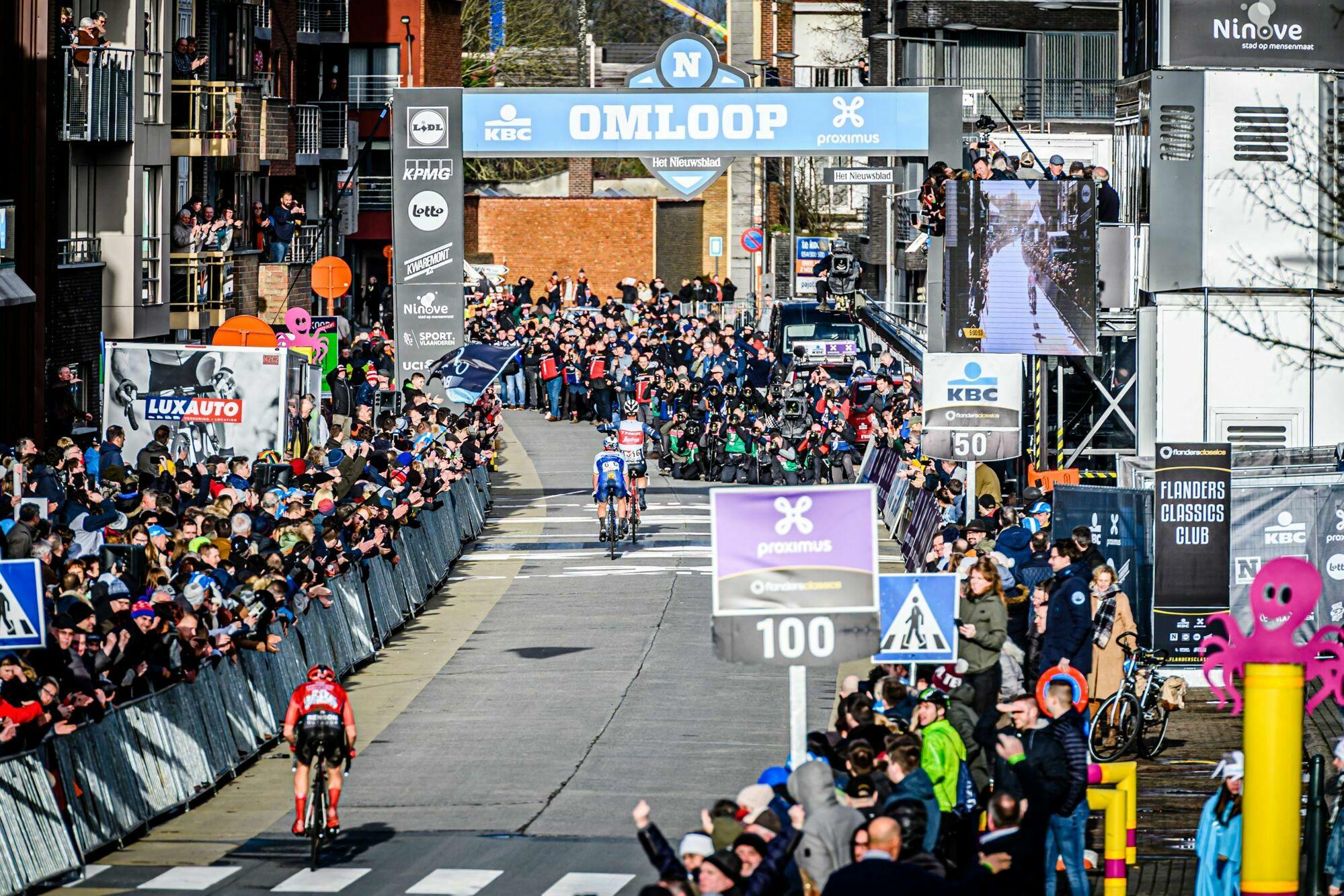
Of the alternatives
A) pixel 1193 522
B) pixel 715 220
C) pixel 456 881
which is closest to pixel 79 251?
pixel 1193 522

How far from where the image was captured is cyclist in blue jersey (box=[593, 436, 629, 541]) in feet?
96.6

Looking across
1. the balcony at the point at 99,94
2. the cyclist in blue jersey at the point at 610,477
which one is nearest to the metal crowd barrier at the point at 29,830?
the cyclist in blue jersey at the point at 610,477

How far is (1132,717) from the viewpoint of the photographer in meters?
18.4

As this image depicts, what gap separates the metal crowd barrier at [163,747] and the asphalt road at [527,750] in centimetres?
25

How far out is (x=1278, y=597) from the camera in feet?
35.8

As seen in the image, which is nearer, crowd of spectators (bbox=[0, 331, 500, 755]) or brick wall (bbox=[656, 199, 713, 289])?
crowd of spectators (bbox=[0, 331, 500, 755])

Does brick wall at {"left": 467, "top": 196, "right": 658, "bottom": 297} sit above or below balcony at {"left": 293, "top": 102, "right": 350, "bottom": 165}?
below

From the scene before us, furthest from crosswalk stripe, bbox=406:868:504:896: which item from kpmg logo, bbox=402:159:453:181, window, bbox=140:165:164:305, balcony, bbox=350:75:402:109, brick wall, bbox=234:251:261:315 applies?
balcony, bbox=350:75:402:109

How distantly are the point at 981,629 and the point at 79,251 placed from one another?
70.9 feet

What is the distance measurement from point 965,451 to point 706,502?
499 inches

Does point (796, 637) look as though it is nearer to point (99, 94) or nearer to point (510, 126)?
point (510, 126)

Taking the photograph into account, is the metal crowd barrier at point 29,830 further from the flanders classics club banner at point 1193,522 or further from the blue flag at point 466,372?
→ the blue flag at point 466,372

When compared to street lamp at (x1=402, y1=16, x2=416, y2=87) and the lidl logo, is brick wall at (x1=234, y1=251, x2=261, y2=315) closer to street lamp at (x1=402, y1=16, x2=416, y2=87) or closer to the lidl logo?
the lidl logo

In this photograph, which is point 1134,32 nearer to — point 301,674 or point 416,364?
point 416,364
